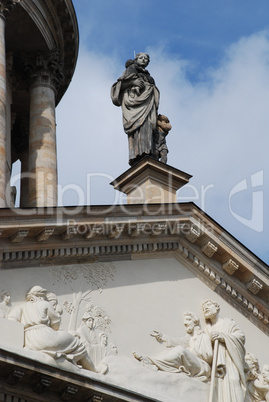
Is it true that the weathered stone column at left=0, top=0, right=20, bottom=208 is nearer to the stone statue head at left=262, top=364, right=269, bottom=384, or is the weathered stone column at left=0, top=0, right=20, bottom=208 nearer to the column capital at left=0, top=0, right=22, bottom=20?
the column capital at left=0, top=0, right=22, bottom=20

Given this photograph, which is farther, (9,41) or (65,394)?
(9,41)

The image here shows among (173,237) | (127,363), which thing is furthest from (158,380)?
(173,237)

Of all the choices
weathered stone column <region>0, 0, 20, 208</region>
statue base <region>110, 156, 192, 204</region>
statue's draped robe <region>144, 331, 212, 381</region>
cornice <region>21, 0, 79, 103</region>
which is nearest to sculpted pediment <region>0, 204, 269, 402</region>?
→ statue's draped robe <region>144, 331, 212, 381</region>

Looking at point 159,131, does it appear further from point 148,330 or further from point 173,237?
point 148,330

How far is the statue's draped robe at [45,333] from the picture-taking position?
50.5ft

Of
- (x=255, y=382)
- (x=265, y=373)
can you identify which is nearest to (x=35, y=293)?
(x=255, y=382)

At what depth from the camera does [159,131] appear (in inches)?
785

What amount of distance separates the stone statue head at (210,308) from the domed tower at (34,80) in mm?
5012

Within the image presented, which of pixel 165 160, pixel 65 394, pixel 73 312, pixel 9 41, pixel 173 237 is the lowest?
pixel 65 394

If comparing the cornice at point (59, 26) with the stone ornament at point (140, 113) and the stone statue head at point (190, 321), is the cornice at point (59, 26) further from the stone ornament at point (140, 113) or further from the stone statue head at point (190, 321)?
the stone statue head at point (190, 321)

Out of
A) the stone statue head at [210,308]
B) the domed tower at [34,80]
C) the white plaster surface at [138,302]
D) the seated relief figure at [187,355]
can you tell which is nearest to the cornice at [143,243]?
the white plaster surface at [138,302]

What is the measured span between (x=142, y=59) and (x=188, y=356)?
6033 millimetres

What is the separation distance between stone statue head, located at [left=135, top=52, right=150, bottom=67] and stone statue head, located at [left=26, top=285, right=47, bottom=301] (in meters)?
5.87

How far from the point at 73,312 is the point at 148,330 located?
128 cm
